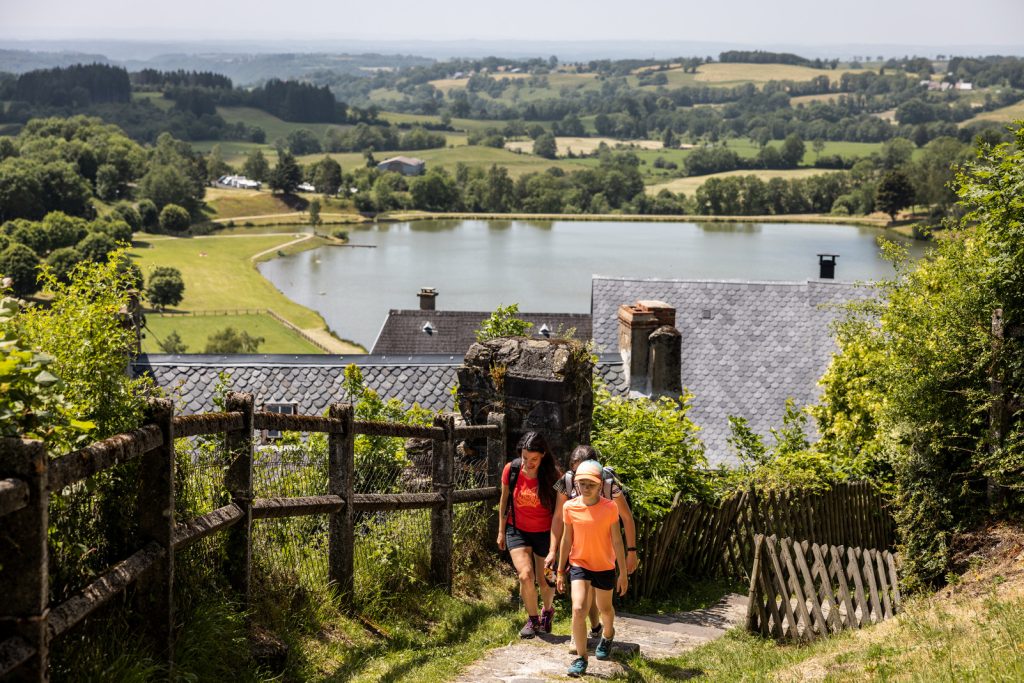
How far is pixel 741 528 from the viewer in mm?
12031

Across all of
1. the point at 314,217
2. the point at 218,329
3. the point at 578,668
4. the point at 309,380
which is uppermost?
the point at 578,668

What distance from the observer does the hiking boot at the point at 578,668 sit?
7234mm

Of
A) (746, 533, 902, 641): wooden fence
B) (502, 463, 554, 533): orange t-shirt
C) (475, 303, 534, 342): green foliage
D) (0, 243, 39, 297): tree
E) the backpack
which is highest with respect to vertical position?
(475, 303, 534, 342): green foliage

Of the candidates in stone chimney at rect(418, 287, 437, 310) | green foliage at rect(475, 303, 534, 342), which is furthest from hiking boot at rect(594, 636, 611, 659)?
stone chimney at rect(418, 287, 437, 310)

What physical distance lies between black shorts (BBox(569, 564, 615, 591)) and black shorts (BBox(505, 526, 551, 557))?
1.94ft

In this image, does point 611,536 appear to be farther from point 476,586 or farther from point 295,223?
point 295,223

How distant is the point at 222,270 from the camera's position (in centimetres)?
12950

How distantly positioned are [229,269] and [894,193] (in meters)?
78.2

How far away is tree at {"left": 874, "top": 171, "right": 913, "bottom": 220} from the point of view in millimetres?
139875

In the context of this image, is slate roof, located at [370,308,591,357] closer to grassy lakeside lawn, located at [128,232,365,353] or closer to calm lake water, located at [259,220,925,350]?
calm lake water, located at [259,220,925,350]

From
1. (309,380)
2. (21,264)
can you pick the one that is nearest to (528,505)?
(309,380)

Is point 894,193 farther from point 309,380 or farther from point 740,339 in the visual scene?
point 309,380

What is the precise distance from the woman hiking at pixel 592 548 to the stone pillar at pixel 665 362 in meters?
15.1

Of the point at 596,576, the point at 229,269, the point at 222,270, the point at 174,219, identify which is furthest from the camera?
the point at 174,219
